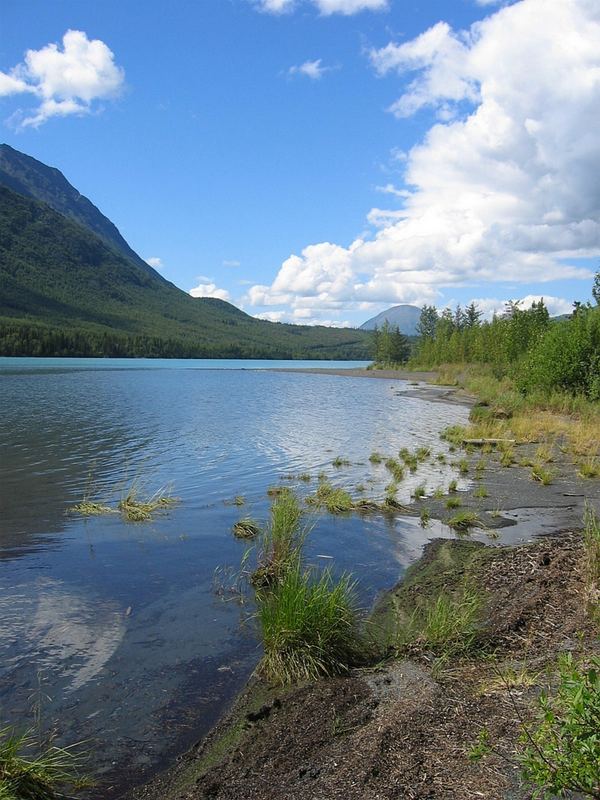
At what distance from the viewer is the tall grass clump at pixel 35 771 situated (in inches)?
209

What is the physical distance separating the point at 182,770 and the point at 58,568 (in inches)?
286

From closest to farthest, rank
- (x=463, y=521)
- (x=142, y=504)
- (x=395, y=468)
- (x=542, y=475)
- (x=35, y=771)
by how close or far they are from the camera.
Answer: (x=35, y=771)
(x=463, y=521)
(x=142, y=504)
(x=542, y=475)
(x=395, y=468)

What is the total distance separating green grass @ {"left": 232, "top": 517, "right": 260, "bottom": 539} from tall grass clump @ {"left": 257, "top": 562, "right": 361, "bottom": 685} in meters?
6.40

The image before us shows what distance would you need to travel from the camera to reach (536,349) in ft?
142

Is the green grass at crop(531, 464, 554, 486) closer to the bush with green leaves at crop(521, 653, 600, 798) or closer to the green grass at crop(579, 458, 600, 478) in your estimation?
the green grass at crop(579, 458, 600, 478)

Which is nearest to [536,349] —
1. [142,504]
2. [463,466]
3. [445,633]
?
[463,466]

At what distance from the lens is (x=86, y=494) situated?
63.0 feet

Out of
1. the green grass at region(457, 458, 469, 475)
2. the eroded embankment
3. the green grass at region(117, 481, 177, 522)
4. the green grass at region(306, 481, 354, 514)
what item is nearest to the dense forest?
the green grass at region(457, 458, 469, 475)

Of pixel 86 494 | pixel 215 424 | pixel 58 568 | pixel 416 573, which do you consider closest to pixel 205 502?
pixel 86 494

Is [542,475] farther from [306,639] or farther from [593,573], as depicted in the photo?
[306,639]

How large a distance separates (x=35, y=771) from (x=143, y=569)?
6837 mm

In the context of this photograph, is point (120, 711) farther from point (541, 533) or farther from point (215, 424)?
point (215, 424)

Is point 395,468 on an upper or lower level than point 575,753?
lower

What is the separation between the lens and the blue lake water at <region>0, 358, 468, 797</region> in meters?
7.45
